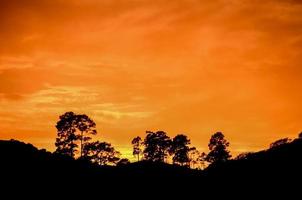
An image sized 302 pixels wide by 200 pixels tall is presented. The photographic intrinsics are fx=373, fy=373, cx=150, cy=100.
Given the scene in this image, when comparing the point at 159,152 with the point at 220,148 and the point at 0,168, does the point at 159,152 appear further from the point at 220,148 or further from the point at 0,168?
the point at 0,168

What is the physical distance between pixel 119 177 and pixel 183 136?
5049cm

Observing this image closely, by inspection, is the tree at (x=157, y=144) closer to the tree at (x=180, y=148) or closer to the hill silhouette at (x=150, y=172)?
the tree at (x=180, y=148)

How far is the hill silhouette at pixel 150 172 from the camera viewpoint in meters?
42.7

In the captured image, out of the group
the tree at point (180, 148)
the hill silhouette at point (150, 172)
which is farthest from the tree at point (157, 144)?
the hill silhouette at point (150, 172)

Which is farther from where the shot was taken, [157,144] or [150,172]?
[157,144]

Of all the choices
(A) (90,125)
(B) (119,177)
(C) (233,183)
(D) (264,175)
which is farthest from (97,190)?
(A) (90,125)

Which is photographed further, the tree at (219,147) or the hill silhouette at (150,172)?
the tree at (219,147)

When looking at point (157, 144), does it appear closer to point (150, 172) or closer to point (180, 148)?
point (180, 148)

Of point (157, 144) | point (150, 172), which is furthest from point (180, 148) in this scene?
point (150, 172)

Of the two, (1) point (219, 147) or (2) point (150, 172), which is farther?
(1) point (219, 147)

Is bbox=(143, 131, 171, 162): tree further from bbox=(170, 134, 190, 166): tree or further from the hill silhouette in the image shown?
the hill silhouette

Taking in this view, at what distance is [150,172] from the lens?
2008 inches

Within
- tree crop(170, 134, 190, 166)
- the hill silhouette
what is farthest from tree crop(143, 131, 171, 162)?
the hill silhouette

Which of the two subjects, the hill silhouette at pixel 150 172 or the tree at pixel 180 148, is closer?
the hill silhouette at pixel 150 172
